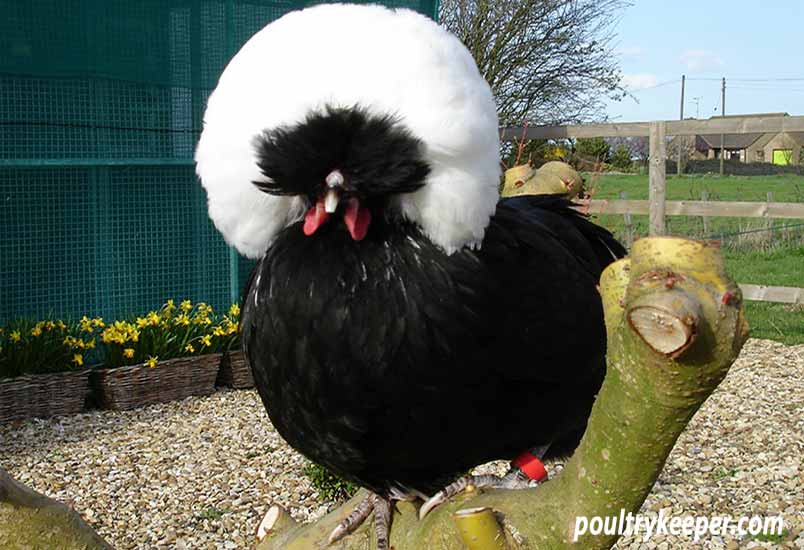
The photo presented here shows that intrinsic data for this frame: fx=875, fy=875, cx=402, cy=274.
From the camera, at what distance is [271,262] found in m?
1.63

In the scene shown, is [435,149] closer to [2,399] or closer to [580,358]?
[580,358]

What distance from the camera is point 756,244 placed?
12.4m

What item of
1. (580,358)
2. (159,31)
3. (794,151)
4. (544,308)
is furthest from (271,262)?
(794,151)

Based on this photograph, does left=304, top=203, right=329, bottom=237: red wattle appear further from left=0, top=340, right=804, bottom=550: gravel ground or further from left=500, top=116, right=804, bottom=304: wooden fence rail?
left=500, top=116, right=804, bottom=304: wooden fence rail

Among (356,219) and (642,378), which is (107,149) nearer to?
(356,219)

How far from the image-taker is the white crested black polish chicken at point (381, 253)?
141 cm

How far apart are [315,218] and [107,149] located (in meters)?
5.54

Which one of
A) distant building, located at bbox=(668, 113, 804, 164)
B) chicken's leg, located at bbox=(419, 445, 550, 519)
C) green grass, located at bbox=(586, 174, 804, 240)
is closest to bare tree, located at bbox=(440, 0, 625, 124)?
green grass, located at bbox=(586, 174, 804, 240)

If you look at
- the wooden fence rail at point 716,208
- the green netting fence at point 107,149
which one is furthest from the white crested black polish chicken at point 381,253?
the wooden fence rail at point 716,208

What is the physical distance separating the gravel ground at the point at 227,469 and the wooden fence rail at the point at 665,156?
6.64ft

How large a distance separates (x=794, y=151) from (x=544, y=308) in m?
32.3

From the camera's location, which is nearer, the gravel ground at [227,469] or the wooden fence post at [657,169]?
the gravel ground at [227,469]

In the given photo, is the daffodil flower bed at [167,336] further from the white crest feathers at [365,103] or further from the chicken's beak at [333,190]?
the chicken's beak at [333,190]

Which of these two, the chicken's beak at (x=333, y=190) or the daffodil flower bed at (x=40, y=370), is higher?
the chicken's beak at (x=333, y=190)
